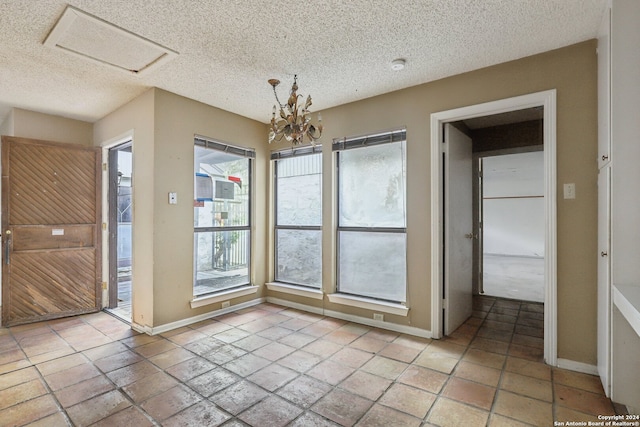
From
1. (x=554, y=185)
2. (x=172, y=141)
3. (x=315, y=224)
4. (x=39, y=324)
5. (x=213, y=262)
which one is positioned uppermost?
(x=172, y=141)

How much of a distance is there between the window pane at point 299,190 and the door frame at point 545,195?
1.47m

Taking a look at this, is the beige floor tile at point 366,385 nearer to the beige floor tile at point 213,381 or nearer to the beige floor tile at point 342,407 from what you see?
the beige floor tile at point 342,407

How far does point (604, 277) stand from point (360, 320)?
7.26ft

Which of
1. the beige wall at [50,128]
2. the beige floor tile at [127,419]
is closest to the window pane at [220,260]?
the beige floor tile at [127,419]

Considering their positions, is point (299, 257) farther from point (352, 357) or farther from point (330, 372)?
point (330, 372)

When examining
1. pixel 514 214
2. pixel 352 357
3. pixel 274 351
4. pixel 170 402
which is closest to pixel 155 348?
pixel 170 402

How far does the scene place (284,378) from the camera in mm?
2357

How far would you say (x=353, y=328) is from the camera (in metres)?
3.43

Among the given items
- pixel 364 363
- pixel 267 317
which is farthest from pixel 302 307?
pixel 364 363

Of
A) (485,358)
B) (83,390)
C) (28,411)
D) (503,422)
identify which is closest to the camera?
(503,422)

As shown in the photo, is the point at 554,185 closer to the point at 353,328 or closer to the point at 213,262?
the point at 353,328

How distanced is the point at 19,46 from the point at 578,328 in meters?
4.94

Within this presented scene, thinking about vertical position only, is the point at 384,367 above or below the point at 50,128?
below

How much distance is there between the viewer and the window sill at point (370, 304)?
3.29m
